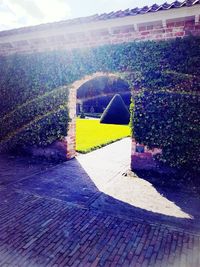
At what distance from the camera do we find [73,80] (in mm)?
8219

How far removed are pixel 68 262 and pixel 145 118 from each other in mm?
4615

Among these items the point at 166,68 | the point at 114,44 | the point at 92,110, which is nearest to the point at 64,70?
the point at 114,44

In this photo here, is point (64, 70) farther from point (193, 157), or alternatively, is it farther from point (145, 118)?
point (193, 157)

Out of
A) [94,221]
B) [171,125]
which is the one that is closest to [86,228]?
[94,221]

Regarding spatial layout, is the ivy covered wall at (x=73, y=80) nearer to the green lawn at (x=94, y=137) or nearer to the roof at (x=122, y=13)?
the roof at (x=122, y=13)

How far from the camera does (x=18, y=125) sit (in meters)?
9.15

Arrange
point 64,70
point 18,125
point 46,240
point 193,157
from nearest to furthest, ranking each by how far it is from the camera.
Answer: point 46,240 → point 193,157 → point 64,70 → point 18,125

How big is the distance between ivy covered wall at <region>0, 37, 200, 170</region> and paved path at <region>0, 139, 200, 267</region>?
5.88 feet

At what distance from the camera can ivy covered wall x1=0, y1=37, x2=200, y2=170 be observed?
256 inches

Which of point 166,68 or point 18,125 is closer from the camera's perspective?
point 166,68

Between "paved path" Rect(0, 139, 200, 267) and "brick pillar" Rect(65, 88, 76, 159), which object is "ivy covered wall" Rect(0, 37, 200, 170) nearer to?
"brick pillar" Rect(65, 88, 76, 159)

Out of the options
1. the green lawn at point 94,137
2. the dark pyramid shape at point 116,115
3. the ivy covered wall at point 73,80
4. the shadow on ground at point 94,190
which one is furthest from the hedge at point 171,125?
the dark pyramid shape at point 116,115

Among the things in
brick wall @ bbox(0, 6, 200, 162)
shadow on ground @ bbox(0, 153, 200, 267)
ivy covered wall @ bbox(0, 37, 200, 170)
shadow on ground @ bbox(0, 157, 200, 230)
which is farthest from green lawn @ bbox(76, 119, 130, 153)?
shadow on ground @ bbox(0, 153, 200, 267)

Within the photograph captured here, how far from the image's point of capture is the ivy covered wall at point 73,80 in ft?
21.4
